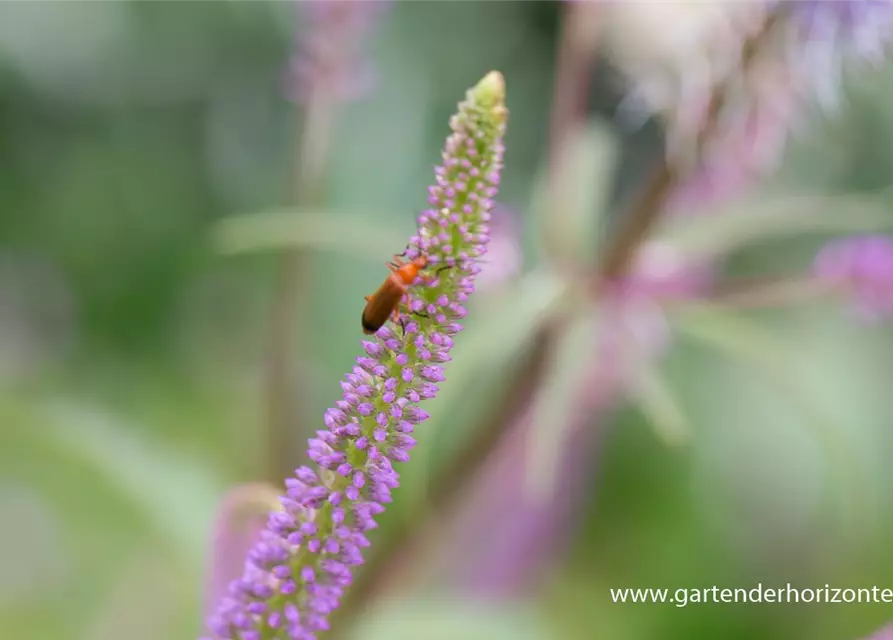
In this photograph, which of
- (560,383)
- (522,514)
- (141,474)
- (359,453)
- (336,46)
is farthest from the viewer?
(522,514)

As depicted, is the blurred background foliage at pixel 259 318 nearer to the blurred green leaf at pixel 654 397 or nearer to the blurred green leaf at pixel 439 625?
the blurred green leaf at pixel 439 625

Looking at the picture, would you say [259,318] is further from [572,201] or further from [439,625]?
[572,201]

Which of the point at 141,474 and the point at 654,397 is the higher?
the point at 654,397

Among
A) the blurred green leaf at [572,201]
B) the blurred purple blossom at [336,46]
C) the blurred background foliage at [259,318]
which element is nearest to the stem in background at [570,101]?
the blurred green leaf at [572,201]

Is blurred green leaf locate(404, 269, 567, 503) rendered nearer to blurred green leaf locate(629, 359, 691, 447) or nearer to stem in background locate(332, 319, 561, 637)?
stem in background locate(332, 319, 561, 637)

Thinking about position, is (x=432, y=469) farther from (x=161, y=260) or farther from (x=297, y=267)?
(x=161, y=260)

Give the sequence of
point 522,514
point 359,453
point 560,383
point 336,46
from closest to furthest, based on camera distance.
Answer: point 359,453 → point 560,383 → point 336,46 → point 522,514

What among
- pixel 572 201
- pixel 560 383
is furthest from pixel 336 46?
pixel 560 383
